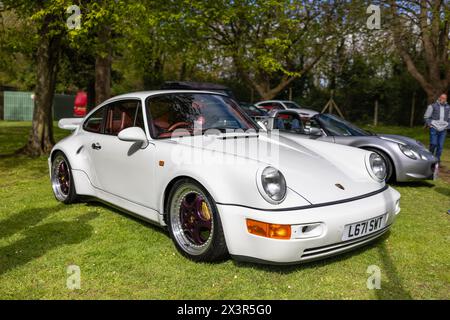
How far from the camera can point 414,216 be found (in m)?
5.26

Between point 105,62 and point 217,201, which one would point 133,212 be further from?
point 105,62

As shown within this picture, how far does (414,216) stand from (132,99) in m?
3.72

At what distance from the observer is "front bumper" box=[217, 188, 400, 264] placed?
3084mm

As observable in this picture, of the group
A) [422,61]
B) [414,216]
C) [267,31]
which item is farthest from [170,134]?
[422,61]

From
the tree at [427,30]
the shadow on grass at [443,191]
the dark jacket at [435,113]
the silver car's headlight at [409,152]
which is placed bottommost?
the shadow on grass at [443,191]

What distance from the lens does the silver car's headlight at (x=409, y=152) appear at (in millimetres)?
6993

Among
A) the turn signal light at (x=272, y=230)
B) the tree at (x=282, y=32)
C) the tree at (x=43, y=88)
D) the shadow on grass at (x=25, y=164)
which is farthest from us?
the tree at (x=282, y=32)

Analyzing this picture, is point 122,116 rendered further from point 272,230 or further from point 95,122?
point 272,230

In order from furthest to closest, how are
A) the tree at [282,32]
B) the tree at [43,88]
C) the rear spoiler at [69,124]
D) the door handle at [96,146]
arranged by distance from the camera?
the tree at [282,32], the tree at [43,88], the rear spoiler at [69,124], the door handle at [96,146]

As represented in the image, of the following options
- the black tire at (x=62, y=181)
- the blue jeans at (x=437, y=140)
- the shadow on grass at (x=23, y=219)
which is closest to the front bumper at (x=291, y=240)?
the shadow on grass at (x=23, y=219)

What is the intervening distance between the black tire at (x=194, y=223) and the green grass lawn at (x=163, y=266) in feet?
0.37

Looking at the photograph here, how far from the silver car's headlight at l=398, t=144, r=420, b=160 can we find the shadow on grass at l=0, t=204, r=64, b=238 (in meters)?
5.41

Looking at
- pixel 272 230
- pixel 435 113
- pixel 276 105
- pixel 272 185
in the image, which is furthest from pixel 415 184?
pixel 276 105

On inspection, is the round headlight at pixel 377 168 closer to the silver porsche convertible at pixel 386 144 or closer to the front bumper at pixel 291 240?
the front bumper at pixel 291 240
